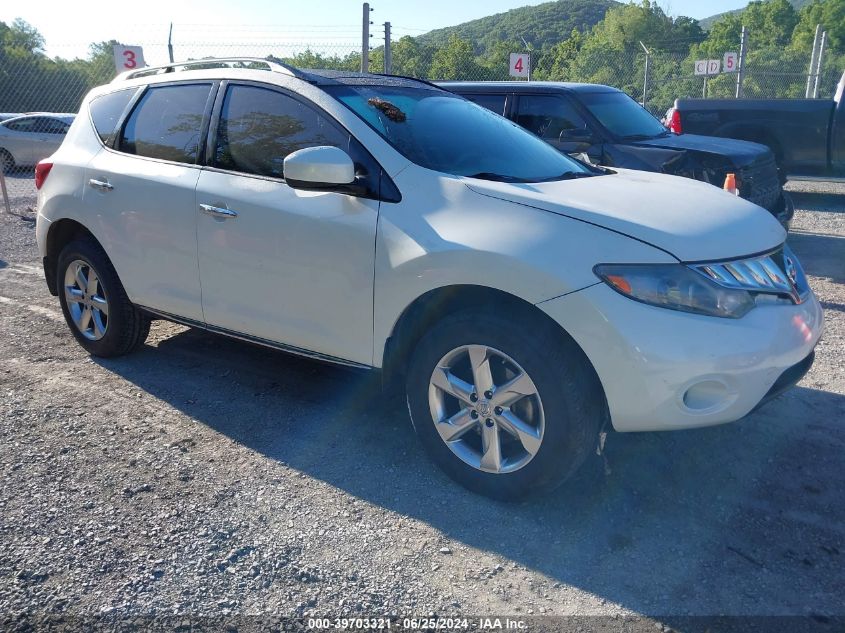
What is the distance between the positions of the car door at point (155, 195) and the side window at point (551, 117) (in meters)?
4.43

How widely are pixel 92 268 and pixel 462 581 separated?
324 cm

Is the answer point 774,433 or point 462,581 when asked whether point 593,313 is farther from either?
point 774,433

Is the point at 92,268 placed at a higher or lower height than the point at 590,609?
higher

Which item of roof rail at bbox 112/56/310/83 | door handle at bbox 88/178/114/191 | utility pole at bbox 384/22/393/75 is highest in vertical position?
utility pole at bbox 384/22/393/75

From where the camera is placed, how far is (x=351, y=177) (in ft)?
11.6

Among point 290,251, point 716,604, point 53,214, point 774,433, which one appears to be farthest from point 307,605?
point 53,214

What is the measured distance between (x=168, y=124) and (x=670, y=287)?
2992 millimetres

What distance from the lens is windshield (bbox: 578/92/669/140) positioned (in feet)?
26.3

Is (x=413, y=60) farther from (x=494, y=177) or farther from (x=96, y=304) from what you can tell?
(x=494, y=177)

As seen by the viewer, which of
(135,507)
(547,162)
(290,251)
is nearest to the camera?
(135,507)

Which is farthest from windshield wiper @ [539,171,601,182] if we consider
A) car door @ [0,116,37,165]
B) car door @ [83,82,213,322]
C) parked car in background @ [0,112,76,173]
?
car door @ [0,116,37,165]

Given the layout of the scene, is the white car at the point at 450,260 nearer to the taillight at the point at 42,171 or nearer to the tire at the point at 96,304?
the tire at the point at 96,304

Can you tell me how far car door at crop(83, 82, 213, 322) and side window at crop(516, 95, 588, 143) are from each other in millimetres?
4427

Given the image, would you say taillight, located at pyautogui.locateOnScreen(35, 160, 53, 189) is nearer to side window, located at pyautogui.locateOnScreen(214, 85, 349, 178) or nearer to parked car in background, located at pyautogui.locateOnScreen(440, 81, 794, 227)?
side window, located at pyautogui.locateOnScreen(214, 85, 349, 178)
